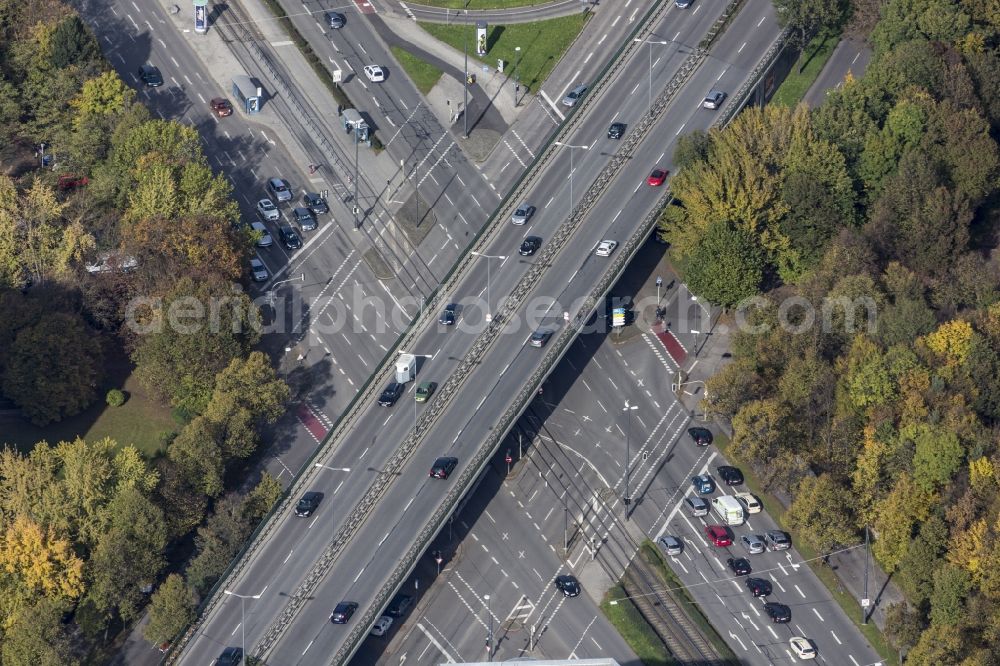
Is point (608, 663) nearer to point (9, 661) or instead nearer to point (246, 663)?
point (246, 663)

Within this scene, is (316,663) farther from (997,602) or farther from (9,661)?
(997,602)

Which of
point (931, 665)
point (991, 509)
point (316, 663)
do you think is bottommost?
point (316, 663)

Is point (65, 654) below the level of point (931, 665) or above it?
below

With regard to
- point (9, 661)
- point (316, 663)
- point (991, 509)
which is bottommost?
point (9, 661)

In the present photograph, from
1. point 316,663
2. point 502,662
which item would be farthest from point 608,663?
→ point 316,663

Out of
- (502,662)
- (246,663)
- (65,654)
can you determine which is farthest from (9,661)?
(502,662)

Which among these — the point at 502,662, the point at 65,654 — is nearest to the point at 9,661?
the point at 65,654

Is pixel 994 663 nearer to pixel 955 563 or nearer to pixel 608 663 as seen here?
pixel 955 563

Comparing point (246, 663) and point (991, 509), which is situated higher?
point (991, 509)
